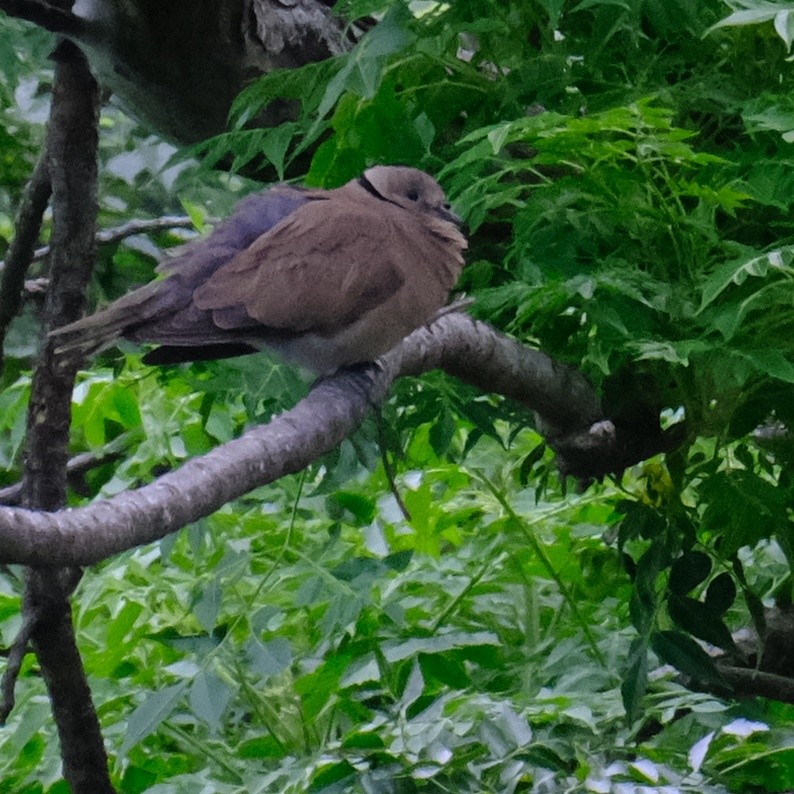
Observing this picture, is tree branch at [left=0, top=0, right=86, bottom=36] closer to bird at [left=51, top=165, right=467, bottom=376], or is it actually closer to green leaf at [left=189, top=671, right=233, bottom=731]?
bird at [left=51, top=165, right=467, bottom=376]

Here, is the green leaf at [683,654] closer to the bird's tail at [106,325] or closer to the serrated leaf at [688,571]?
the serrated leaf at [688,571]

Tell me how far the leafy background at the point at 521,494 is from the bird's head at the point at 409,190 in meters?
0.08

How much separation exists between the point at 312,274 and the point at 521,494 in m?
0.48

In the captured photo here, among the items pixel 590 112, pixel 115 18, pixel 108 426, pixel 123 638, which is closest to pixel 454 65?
pixel 590 112

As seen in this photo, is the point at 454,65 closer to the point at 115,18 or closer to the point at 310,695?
the point at 115,18

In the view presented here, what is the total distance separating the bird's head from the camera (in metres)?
1.43

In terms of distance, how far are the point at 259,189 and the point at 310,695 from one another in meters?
0.58

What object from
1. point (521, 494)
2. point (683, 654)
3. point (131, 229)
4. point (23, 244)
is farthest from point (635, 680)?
point (131, 229)

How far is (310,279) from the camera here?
4.78ft

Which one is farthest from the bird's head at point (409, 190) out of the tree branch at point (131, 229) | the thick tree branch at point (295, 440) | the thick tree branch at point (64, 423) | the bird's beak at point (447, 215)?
the tree branch at point (131, 229)

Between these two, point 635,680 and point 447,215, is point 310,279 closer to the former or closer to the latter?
point 447,215

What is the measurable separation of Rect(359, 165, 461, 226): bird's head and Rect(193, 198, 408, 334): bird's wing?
23 mm

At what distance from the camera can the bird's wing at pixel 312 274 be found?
1.40 metres

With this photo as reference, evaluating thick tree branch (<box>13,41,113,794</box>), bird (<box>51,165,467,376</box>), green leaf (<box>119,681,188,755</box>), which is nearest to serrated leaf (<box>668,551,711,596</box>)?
bird (<box>51,165,467,376</box>)
